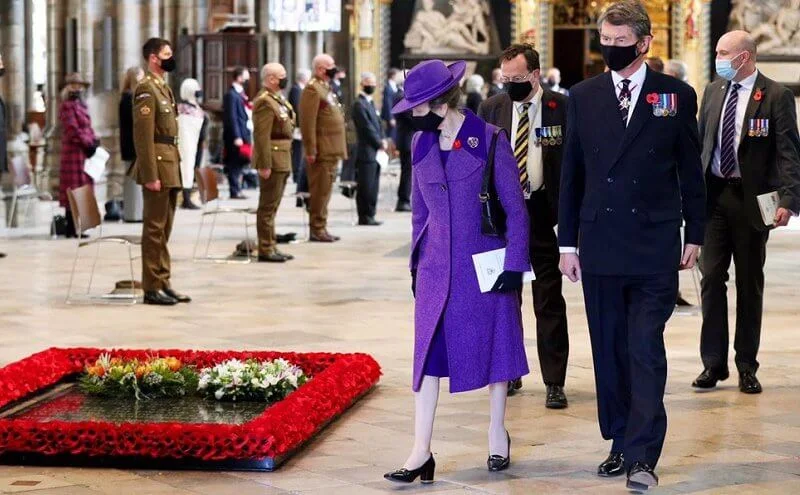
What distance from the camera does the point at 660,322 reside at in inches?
246

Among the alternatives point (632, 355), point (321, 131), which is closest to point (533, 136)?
point (632, 355)

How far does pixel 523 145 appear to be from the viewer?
26.0 feet

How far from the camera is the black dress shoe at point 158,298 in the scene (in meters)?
11.8

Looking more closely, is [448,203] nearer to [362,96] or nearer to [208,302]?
[208,302]

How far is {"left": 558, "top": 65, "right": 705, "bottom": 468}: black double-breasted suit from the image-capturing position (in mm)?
6234

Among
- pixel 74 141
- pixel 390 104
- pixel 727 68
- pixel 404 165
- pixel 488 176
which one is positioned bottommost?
pixel 404 165

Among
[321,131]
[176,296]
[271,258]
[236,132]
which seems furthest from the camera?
[236,132]

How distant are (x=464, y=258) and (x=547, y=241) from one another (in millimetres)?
1686

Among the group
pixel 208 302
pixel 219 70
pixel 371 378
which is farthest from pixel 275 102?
pixel 219 70

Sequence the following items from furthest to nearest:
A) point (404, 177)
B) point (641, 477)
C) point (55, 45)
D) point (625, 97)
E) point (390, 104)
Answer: point (55, 45)
point (390, 104)
point (404, 177)
point (625, 97)
point (641, 477)

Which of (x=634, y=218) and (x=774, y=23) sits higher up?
(x=774, y=23)

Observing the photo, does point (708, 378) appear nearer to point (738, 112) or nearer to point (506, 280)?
point (738, 112)

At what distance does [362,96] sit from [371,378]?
10738 millimetres

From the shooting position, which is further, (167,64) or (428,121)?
(167,64)
